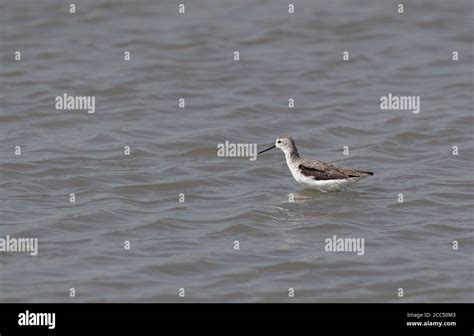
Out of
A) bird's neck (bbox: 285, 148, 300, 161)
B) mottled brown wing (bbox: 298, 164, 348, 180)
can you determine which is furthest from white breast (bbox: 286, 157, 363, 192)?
bird's neck (bbox: 285, 148, 300, 161)

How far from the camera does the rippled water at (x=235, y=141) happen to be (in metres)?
12.4

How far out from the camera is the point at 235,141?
18.0m

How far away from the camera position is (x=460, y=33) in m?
24.3

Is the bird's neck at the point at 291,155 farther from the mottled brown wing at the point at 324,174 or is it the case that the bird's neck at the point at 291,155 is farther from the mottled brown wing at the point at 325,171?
the mottled brown wing at the point at 324,174

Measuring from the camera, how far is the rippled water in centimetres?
1245

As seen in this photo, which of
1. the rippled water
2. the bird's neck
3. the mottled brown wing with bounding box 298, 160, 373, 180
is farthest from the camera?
the bird's neck

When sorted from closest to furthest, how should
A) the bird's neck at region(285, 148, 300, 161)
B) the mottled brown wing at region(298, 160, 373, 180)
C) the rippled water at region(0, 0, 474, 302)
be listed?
the rippled water at region(0, 0, 474, 302), the mottled brown wing at region(298, 160, 373, 180), the bird's neck at region(285, 148, 300, 161)

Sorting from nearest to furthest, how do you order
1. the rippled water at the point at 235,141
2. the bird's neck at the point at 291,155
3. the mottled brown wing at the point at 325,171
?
the rippled water at the point at 235,141 < the mottled brown wing at the point at 325,171 < the bird's neck at the point at 291,155

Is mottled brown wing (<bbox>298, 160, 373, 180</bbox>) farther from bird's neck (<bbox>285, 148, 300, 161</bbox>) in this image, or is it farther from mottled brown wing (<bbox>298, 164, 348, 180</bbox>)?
bird's neck (<bbox>285, 148, 300, 161</bbox>)

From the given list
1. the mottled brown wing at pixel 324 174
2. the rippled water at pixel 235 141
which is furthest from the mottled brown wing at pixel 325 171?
the rippled water at pixel 235 141

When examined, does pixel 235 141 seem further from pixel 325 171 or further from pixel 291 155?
pixel 325 171
